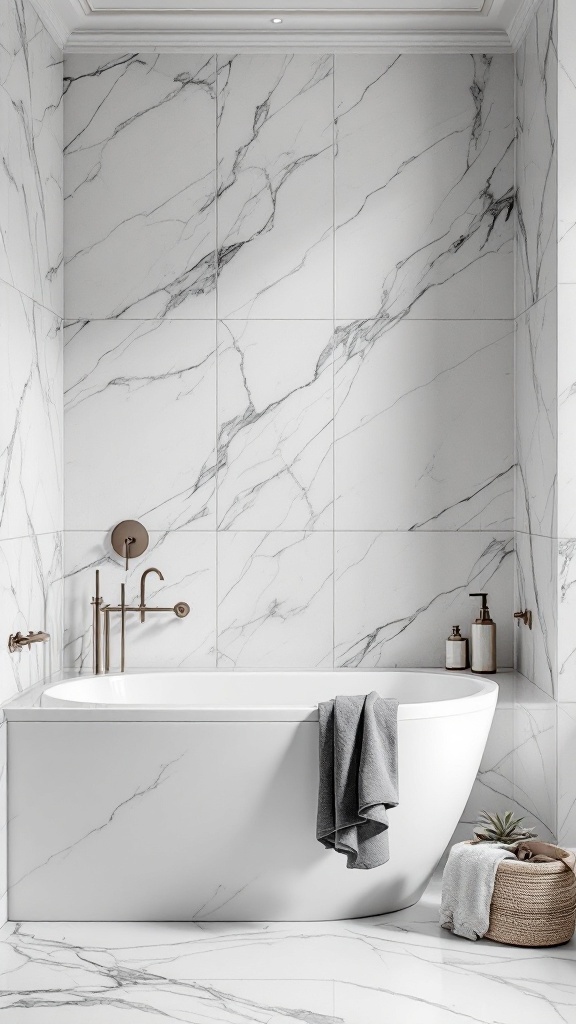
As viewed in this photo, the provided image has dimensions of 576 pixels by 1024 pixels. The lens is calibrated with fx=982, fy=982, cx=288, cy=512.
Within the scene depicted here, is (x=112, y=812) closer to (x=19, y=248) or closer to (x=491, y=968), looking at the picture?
(x=491, y=968)

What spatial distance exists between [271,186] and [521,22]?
1020 mm

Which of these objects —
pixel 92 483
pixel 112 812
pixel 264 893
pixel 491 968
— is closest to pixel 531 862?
pixel 491 968

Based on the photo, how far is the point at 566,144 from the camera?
3.01 m

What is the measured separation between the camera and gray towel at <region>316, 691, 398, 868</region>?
260cm

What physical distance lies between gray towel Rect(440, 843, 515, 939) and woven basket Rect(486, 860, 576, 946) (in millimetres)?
26

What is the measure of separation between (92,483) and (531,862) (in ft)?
6.47

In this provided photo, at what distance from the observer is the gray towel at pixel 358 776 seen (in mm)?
2600

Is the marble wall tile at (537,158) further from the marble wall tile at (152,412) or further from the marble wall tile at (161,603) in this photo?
the marble wall tile at (161,603)

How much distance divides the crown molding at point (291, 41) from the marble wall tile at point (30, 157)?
214 millimetres

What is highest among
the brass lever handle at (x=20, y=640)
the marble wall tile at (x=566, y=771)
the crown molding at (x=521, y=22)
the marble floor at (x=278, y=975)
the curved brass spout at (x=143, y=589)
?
the crown molding at (x=521, y=22)

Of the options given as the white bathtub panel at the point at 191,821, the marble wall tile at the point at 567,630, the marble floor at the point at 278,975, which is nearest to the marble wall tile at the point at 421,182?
the marble wall tile at the point at 567,630

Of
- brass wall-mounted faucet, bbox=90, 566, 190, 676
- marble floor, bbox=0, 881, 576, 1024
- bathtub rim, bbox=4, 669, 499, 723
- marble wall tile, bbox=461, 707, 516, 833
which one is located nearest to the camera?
marble floor, bbox=0, 881, 576, 1024

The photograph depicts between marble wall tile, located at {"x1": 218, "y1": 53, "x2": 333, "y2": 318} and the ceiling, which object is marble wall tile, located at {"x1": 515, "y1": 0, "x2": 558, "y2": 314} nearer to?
the ceiling

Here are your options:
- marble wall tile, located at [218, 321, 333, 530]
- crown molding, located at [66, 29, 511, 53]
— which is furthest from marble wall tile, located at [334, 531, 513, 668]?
crown molding, located at [66, 29, 511, 53]
